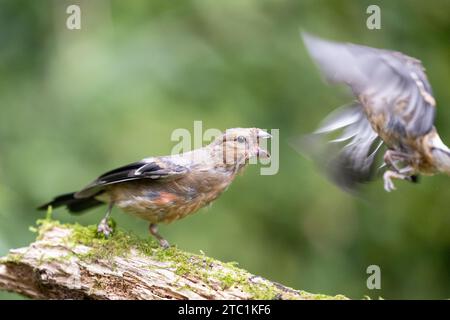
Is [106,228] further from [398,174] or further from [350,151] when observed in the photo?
[398,174]

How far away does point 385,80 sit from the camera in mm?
4793

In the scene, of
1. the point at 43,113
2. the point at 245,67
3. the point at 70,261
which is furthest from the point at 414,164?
the point at 43,113

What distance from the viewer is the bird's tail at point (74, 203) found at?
6273mm

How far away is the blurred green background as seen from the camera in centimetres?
779

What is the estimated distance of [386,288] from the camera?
27.7 feet

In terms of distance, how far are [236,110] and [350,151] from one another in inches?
93.2

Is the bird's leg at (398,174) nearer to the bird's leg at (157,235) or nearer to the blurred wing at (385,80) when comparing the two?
the blurred wing at (385,80)

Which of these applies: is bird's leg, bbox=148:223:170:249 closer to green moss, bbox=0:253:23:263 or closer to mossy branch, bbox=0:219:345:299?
mossy branch, bbox=0:219:345:299

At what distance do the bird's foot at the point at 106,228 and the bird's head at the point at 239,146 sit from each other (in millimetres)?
1054

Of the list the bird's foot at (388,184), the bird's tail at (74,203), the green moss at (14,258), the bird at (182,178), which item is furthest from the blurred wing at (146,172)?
the bird's foot at (388,184)

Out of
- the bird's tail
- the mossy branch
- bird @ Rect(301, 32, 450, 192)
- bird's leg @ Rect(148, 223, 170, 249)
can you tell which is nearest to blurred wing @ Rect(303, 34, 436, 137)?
bird @ Rect(301, 32, 450, 192)

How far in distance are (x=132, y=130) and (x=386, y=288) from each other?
3.65 m

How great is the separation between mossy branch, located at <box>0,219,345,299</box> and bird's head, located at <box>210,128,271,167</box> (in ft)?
2.81

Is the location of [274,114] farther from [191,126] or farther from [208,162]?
[208,162]
